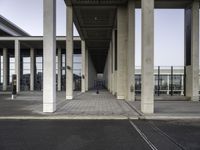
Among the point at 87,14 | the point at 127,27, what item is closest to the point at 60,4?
the point at 87,14

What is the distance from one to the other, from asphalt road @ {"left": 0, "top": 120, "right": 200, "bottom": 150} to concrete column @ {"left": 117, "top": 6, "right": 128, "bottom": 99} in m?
14.3

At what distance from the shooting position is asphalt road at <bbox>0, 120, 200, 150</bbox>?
799 cm

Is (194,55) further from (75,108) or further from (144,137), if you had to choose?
(144,137)

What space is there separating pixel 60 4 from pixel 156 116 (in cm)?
1650

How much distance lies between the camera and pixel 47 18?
15266 mm

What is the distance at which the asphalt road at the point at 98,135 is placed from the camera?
7.99 metres

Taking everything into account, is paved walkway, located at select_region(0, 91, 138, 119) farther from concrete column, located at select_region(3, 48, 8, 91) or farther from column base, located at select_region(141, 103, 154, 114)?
concrete column, located at select_region(3, 48, 8, 91)

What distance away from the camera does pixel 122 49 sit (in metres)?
27.1

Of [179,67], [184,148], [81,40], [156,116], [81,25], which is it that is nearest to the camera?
[184,148]

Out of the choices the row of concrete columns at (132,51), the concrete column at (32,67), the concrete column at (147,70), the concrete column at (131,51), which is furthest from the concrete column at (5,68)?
the concrete column at (147,70)

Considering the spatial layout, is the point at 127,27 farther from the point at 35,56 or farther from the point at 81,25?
the point at 35,56

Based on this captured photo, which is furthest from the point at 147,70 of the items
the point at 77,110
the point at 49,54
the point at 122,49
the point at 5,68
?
the point at 5,68

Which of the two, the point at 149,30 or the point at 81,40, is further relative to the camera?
the point at 81,40

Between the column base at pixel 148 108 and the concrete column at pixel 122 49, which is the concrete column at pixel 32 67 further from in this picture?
the column base at pixel 148 108
